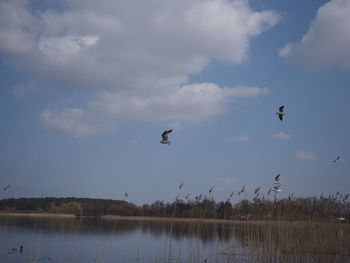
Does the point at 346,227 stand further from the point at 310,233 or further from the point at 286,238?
the point at 286,238

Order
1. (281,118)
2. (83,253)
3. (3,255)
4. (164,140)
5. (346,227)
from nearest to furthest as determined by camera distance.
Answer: (164,140)
(281,118)
(346,227)
(3,255)
(83,253)

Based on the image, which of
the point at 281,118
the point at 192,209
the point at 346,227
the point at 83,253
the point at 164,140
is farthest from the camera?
the point at 83,253

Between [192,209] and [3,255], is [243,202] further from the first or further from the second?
[3,255]

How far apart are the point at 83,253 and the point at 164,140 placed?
1292cm

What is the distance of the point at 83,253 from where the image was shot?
61.6 ft

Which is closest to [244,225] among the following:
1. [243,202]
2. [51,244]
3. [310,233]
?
[243,202]

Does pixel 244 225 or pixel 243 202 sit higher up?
pixel 243 202

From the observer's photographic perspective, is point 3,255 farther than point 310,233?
Yes

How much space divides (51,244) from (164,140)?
57.6ft

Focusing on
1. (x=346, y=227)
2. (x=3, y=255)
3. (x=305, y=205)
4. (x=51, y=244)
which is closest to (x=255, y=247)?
(x=305, y=205)

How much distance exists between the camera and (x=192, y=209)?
12.2 meters

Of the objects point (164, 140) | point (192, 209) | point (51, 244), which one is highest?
point (164, 140)

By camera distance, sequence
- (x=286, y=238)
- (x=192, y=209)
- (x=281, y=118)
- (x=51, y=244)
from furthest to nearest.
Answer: (x=51, y=244), (x=286, y=238), (x=192, y=209), (x=281, y=118)

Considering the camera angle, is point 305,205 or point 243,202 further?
point 305,205
